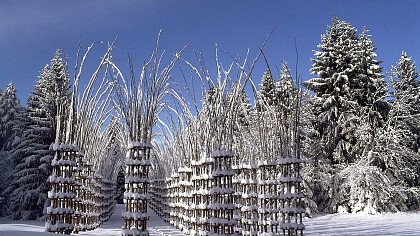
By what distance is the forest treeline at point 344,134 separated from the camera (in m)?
25.9

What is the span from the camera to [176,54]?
12.8 metres

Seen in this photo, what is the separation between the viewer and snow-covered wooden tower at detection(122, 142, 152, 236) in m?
10.4

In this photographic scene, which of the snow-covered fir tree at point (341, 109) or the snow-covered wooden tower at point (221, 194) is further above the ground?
the snow-covered fir tree at point (341, 109)

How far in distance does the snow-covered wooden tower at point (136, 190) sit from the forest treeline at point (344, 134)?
15.9 meters

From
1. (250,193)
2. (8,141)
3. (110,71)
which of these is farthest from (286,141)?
(8,141)

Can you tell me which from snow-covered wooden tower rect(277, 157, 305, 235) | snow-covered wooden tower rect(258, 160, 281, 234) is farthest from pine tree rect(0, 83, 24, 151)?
snow-covered wooden tower rect(277, 157, 305, 235)

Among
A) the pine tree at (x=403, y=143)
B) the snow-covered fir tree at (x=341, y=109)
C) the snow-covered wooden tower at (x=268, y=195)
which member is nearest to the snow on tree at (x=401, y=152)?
the pine tree at (x=403, y=143)

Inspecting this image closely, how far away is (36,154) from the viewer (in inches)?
1156

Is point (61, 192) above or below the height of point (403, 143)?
below

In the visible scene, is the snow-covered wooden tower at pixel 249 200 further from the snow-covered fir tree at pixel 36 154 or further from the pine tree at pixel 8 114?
the pine tree at pixel 8 114

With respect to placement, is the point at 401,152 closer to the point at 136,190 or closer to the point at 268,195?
the point at 268,195

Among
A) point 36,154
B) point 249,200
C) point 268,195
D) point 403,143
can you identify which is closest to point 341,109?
point 403,143

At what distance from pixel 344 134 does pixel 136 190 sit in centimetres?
2153

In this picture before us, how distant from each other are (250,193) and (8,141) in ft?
96.5
